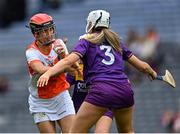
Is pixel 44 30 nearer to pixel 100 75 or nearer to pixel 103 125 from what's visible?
pixel 100 75

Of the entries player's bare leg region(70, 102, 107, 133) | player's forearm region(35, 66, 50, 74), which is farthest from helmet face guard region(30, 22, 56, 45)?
player's bare leg region(70, 102, 107, 133)

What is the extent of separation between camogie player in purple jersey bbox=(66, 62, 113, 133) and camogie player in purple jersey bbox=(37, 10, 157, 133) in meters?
0.75

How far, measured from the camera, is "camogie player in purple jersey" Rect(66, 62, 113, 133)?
397 inches

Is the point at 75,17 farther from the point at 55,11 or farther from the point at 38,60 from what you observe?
the point at 38,60

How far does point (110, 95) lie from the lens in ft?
29.6

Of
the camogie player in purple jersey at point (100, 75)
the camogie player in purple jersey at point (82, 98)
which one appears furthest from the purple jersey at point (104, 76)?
the camogie player in purple jersey at point (82, 98)

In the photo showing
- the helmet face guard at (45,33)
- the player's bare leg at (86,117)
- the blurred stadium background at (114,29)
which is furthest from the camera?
the blurred stadium background at (114,29)

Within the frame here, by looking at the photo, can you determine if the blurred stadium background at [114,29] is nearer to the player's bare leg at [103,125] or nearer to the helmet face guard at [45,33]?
the player's bare leg at [103,125]

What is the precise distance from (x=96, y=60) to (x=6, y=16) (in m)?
12.8

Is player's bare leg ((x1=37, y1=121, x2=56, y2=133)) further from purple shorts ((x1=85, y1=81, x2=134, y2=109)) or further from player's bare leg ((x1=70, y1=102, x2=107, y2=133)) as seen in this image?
purple shorts ((x1=85, y1=81, x2=134, y2=109))

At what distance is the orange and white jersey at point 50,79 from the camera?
9.70 m

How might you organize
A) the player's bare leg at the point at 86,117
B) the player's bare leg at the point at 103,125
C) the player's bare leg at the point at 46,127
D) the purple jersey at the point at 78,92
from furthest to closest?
1. the purple jersey at the point at 78,92
2. the player's bare leg at the point at 103,125
3. the player's bare leg at the point at 46,127
4. the player's bare leg at the point at 86,117

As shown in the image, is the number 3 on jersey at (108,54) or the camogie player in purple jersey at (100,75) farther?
the number 3 on jersey at (108,54)

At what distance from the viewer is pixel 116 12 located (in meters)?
20.1
